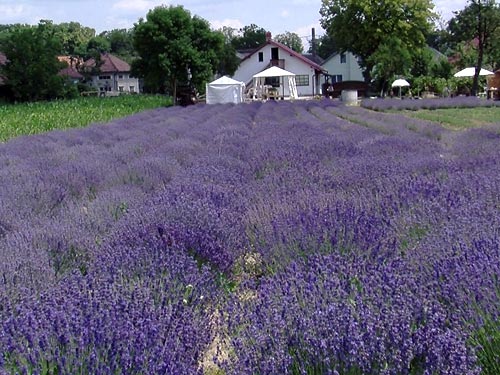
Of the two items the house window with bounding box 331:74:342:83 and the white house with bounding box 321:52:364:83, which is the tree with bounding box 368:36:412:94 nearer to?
the white house with bounding box 321:52:364:83

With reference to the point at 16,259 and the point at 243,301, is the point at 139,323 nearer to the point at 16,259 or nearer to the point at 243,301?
the point at 243,301

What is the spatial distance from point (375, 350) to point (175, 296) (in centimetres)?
111

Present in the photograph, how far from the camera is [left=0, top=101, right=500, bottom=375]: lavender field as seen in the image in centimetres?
210

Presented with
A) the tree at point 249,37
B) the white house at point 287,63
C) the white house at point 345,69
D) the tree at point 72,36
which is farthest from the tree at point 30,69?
the tree at point 249,37

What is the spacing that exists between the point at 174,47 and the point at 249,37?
5130cm

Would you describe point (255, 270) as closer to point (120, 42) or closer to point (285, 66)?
point (285, 66)

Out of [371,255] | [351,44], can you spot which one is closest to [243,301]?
[371,255]

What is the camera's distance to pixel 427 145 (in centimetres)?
789

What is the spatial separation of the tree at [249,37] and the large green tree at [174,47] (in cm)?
4775

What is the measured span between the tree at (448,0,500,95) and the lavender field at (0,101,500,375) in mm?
30486

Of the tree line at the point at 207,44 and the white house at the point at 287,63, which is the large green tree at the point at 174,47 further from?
the white house at the point at 287,63

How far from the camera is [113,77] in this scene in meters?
72.8

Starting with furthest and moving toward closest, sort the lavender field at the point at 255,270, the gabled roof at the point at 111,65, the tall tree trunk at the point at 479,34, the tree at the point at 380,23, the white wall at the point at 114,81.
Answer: the white wall at the point at 114,81
the gabled roof at the point at 111,65
the tree at the point at 380,23
the tall tree trunk at the point at 479,34
the lavender field at the point at 255,270

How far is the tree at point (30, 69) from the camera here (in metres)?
36.1
